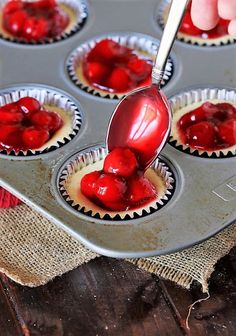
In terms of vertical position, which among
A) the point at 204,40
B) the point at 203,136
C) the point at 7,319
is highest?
the point at 204,40

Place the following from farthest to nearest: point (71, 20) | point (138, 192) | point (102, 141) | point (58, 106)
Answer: point (71, 20) < point (58, 106) < point (102, 141) < point (138, 192)

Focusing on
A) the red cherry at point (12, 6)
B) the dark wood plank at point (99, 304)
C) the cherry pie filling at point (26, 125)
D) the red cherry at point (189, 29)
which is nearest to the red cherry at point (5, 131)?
the cherry pie filling at point (26, 125)

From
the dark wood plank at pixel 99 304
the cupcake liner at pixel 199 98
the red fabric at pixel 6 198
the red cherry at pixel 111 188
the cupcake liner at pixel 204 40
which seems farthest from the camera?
the cupcake liner at pixel 204 40

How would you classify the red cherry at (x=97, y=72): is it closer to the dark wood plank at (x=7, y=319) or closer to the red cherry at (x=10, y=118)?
the red cherry at (x=10, y=118)

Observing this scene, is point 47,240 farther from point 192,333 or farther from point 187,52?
point 187,52

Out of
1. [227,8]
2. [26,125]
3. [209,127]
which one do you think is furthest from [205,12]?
[26,125]

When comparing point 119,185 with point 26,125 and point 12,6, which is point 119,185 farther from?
point 12,6
